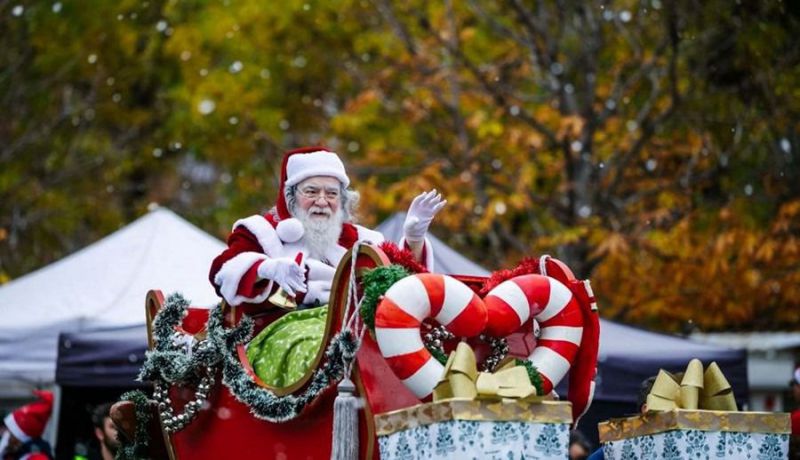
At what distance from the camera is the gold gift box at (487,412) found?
15.4 feet

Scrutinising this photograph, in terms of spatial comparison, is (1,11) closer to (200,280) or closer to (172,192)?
(172,192)

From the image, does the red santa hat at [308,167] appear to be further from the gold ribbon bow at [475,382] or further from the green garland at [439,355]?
the gold ribbon bow at [475,382]

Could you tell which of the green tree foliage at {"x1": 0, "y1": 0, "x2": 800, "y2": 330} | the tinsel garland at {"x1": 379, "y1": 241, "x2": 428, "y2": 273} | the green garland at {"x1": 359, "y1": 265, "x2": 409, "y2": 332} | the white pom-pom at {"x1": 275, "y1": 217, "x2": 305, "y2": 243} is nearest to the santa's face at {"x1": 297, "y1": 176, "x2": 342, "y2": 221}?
the white pom-pom at {"x1": 275, "y1": 217, "x2": 305, "y2": 243}

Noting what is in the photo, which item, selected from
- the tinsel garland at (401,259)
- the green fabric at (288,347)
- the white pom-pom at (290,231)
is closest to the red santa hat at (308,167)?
the white pom-pom at (290,231)

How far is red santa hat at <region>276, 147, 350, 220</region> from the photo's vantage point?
709 centimetres

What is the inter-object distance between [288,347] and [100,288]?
5767 millimetres

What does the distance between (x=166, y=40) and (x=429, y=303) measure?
60.9 ft

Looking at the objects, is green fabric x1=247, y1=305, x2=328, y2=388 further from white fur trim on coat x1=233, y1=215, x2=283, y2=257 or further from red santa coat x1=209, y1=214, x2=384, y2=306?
white fur trim on coat x1=233, y1=215, x2=283, y2=257

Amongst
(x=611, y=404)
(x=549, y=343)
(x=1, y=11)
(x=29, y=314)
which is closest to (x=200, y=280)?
(x=29, y=314)

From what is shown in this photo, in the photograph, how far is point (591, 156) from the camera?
14789mm

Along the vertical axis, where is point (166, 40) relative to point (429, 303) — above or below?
above

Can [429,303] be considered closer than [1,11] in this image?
Yes

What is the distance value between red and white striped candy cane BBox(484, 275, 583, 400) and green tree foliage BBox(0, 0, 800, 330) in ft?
27.9

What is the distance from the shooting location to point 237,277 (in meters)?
6.50
